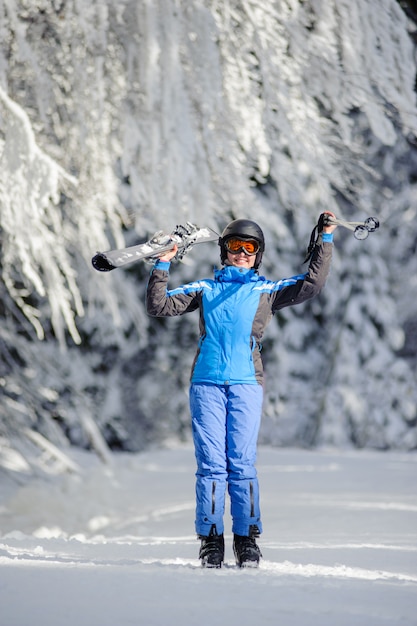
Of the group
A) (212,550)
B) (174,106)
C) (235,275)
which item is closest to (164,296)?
(235,275)

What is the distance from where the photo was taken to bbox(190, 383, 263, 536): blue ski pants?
376 centimetres

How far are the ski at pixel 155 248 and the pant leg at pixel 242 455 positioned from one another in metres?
0.64

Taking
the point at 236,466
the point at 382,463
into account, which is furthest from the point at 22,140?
the point at 382,463

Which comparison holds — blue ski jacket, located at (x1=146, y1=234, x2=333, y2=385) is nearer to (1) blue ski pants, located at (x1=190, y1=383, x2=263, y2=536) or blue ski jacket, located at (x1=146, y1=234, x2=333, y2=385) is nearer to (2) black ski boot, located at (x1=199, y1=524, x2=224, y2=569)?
(1) blue ski pants, located at (x1=190, y1=383, x2=263, y2=536)

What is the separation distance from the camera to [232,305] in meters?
3.90

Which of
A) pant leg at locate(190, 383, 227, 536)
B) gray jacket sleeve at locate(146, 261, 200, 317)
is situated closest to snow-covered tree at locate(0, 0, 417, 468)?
gray jacket sleeve at locate(146, 261, 200, 317)

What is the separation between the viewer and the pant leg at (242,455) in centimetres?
379

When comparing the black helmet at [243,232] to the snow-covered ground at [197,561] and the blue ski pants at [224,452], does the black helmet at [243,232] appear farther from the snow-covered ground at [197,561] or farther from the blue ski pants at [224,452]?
the snow-covered ground at [197,561]

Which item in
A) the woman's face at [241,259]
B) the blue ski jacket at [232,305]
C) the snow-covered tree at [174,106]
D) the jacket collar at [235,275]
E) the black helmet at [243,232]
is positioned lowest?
the blue ski jacket at [232,305]

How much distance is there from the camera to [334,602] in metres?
2.95

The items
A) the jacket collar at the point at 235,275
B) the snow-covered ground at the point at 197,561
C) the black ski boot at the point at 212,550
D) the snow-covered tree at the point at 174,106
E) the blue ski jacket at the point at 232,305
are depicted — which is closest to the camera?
the snow-covered ground at the point at 197,561

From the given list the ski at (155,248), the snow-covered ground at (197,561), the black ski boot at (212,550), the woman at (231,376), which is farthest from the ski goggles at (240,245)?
the snow-covered ground at (197,561)

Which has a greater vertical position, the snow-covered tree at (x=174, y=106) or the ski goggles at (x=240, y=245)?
the snow-covered tree at (x=174, y=106)

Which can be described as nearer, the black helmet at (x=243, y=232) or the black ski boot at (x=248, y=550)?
the black ski boot at (x=248, y=550)
